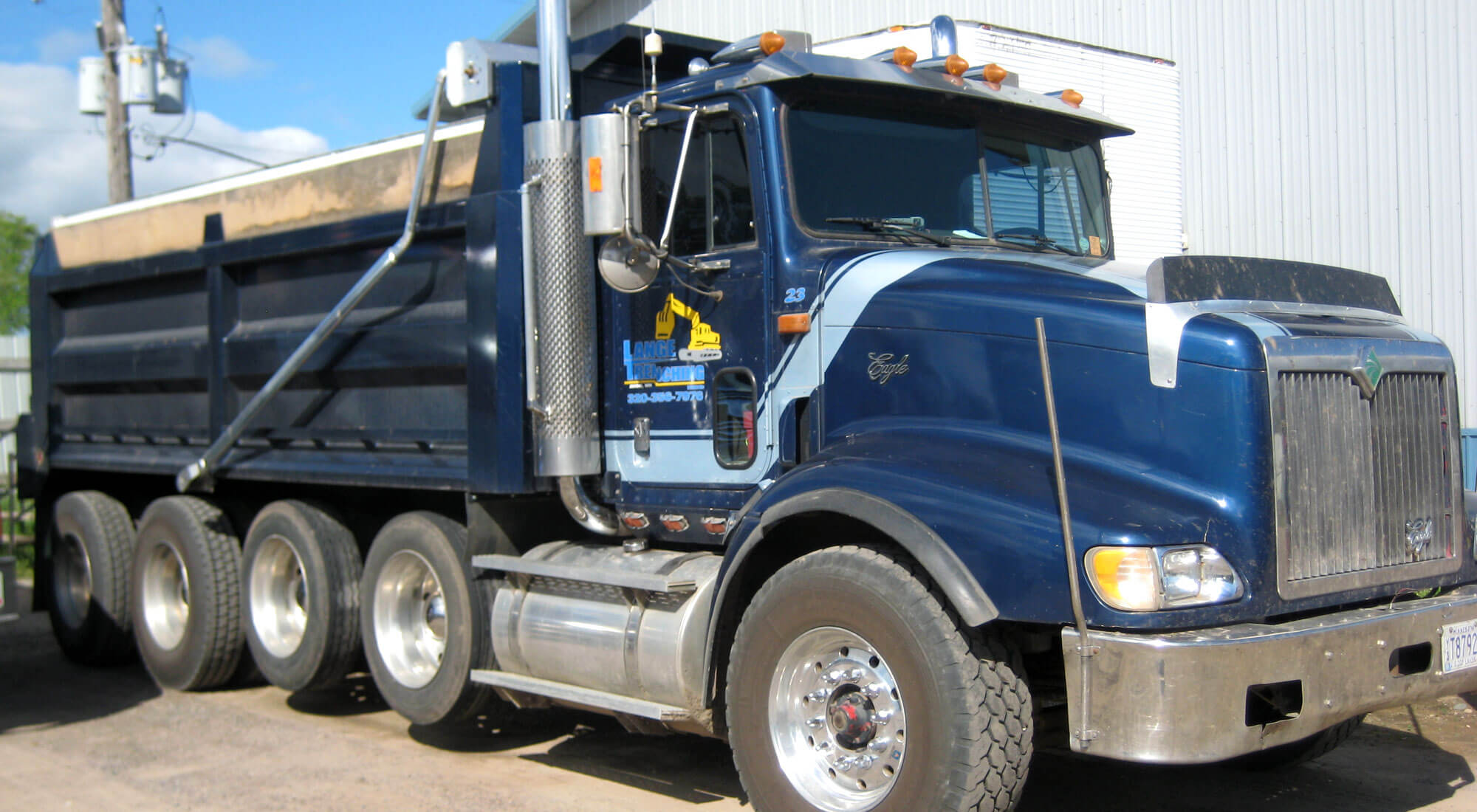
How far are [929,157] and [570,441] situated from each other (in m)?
1.96

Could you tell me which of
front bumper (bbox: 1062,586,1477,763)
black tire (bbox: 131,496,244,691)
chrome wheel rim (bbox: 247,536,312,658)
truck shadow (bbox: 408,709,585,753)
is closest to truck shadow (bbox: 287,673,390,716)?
chrome wheel rim (bbox: 247,536,312,658)

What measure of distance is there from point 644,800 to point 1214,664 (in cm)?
265

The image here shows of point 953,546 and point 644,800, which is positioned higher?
point 953,546

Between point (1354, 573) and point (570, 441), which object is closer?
point (1354, 573)

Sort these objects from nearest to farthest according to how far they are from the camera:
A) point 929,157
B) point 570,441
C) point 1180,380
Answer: point 1180,380 < point 929,157 < point 570,441

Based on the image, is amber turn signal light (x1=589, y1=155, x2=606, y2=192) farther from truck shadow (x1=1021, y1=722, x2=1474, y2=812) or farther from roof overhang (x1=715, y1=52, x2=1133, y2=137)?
truck shadow (x1=1021, y1=722, x2=1474, y2=812)

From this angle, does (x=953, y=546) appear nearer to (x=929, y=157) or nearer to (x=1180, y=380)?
(x=1180, y=380)

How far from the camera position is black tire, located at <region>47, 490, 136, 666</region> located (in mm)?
9203

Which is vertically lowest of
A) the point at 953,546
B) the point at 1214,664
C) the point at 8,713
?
the point at 8,713

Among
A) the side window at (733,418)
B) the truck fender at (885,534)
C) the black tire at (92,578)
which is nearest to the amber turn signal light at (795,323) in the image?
the side window at (733,418)

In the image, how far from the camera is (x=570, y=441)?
19.9 feet

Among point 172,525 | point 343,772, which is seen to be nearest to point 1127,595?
point 343,772

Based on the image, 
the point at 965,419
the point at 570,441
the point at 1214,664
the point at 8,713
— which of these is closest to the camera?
the point at 1214,664

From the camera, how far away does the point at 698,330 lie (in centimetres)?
568
